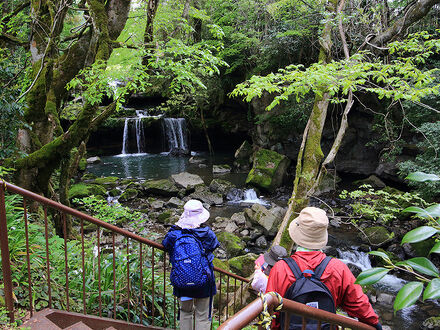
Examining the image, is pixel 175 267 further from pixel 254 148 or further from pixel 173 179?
pixel 254 148

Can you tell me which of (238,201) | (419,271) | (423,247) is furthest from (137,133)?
(419,271)

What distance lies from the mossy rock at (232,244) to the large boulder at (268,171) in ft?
17.5

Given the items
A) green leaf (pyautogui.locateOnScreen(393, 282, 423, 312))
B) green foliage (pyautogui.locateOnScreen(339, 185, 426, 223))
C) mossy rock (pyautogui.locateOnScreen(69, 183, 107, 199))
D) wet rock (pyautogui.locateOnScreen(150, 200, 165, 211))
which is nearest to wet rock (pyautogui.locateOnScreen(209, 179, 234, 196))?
wet rock (pyautogui.locateOnScreen(150, 200, 165, 211))

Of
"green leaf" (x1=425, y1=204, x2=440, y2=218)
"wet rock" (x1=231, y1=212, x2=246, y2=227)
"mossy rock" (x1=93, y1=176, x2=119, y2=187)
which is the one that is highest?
"green leaf" (x1=425, y1=204, x2=440, y2=218)

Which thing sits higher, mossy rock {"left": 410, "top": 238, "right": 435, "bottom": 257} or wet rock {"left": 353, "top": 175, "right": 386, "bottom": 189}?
wet rock {"left": 353, "top": 175, "right": 386, "bottom": 189}

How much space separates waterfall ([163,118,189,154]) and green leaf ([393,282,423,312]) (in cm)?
2360

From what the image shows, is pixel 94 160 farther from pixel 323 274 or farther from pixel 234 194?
pixel 323 274

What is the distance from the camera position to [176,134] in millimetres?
24828

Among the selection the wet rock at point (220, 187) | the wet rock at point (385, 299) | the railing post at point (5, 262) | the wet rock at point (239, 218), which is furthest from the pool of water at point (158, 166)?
the railing post at point (5, 262)

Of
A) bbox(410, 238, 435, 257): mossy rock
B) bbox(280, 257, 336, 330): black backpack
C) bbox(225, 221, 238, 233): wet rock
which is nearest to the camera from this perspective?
bbox(280, 257, 336, 330): black backpack

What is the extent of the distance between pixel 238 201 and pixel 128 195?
5.24m

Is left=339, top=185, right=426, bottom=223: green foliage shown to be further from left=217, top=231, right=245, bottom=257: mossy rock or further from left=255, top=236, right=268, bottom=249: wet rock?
left=217, top=231, right=245, bottom=257: mossy rock

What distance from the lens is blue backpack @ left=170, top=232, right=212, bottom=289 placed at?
2939 millimetres

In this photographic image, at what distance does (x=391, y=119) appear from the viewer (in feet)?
45.6
